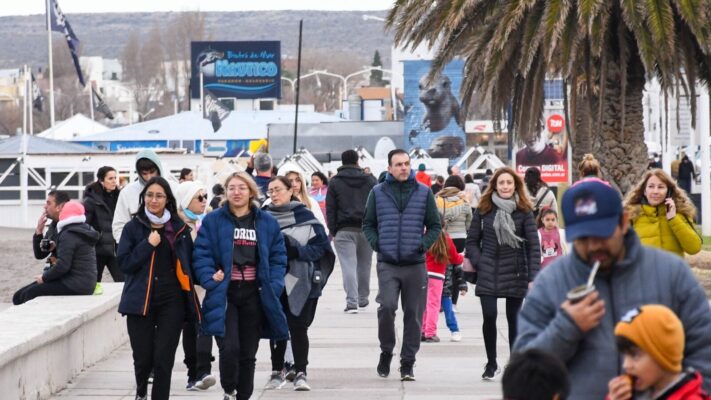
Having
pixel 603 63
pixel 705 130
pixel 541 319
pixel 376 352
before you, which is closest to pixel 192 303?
pixel 376 352

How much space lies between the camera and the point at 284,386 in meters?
11.3

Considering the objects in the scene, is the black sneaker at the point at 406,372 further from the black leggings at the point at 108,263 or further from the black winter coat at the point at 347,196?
the black winter coat at the point at 347,196

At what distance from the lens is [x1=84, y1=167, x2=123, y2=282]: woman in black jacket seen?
1408 centimetres

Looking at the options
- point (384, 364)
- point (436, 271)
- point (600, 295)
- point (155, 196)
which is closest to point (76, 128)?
point (436, 271)

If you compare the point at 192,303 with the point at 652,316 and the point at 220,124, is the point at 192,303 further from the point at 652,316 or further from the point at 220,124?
the point at 220,124

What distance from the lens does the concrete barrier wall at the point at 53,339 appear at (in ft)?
31.7

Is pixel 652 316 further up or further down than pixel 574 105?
further down

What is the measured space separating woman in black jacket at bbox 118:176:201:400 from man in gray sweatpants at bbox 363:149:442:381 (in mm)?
2135

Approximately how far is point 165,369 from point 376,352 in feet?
13.1

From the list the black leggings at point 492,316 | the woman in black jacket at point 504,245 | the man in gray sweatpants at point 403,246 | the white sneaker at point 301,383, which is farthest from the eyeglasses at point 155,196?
the black leggings at point 492,316

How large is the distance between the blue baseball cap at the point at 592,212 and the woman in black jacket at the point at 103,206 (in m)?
9.51

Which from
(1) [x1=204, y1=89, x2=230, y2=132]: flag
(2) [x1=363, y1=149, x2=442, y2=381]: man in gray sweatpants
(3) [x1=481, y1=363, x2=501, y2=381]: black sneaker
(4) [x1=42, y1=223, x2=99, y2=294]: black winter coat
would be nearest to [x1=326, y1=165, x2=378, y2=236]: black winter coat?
(4) [x1=42, y1=223, x2=99, y2=294]: black winter coat

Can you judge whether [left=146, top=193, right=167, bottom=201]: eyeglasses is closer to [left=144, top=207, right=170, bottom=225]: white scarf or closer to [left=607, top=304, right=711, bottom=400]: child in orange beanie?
[left=144, top=207, right=170, bottom=225]: white scarf

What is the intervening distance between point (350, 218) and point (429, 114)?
44.5 m
